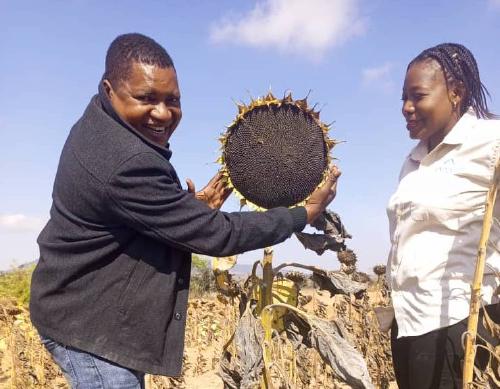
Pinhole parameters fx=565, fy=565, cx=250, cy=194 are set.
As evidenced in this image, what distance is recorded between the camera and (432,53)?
7.16 ft

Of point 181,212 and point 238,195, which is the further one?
point 238,195

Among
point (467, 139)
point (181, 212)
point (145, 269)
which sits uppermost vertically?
point (467, 139)

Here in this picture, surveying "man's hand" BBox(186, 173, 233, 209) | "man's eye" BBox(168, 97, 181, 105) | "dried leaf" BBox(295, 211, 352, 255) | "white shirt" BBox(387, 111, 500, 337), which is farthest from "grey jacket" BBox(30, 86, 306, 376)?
"white shirt" BBox(387, 111, 500, 337)

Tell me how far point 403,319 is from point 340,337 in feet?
0.88

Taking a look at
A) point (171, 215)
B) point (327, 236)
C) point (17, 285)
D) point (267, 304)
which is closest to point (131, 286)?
point (171, 215)

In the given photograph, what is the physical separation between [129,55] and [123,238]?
0.58 m

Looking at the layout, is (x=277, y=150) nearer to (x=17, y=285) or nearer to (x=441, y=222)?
(x=441, y=222)

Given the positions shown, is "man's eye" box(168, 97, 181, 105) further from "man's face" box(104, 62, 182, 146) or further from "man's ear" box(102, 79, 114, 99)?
"man's ear" box(102, 79, 114, 99)

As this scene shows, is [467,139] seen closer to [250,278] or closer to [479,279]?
[479,279]

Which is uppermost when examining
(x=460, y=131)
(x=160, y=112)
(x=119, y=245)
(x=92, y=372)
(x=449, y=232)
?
(x=460, y=131)

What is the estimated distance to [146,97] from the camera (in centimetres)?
179

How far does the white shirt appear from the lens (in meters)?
1.95

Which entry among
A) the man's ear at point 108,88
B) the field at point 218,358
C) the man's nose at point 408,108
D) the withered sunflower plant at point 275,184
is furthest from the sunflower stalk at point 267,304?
the man's ear at point 108,88

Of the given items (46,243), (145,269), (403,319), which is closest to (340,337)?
(403,319)
